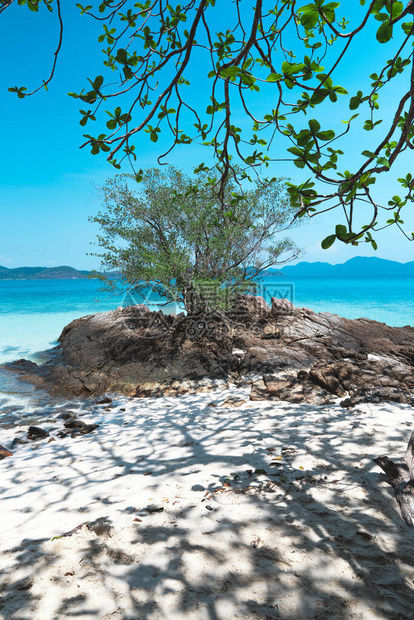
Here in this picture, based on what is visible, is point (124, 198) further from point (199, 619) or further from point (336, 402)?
point (199, 619)

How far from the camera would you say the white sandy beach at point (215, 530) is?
1.96 meters

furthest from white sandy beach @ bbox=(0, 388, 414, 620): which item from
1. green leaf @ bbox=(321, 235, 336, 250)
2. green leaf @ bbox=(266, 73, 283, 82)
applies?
green leaf @ bbox=(266, 73, 283, 82)

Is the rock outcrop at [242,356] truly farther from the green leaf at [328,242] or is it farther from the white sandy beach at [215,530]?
the green leaf at [328,242]

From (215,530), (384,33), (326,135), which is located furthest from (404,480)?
(384,33)

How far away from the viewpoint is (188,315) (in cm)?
1195

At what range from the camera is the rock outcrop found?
7367mm

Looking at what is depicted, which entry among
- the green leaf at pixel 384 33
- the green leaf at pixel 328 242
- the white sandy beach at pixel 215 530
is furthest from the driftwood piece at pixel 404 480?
the green leaf at pixel 384 33

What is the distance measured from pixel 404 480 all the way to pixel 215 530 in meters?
1.72

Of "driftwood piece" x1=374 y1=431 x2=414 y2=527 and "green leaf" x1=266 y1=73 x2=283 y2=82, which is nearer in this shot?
"green leaf" x1=266 y1=73 x2=283 y2=82

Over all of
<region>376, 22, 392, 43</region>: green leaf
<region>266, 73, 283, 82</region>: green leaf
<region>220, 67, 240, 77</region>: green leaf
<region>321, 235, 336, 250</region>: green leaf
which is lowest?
<region>321, 235, 336, 250</region>: green leaf

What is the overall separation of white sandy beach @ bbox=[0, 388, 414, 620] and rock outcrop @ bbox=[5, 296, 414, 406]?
8.71 feet

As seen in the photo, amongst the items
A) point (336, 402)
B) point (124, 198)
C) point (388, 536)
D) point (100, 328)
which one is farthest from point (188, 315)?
point (388, 536)

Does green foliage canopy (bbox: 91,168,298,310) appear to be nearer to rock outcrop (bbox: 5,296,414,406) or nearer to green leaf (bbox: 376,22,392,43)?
rock outcrop (bbox: 5,296,414,406)

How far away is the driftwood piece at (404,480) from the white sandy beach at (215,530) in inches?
3.1
